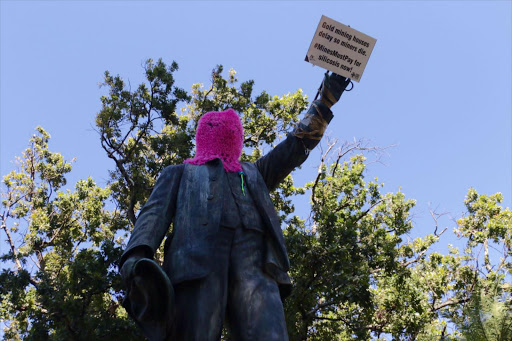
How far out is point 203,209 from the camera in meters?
3.29

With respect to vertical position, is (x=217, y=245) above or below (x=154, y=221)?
below

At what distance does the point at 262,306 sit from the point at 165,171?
44.2 inches

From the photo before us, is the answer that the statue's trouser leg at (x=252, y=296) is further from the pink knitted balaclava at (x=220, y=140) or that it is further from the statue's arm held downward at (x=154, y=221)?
the pink knitted balaclava at (x=220, y=140)

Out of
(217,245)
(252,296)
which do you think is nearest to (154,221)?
(217,245)

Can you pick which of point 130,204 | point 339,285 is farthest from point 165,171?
point 130,204

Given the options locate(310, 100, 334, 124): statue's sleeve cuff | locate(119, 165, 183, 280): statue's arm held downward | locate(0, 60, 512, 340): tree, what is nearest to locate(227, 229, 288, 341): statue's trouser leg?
locate(119, 165, 183, 280): statue's arm held downward

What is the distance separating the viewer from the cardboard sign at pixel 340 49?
3.71 metres

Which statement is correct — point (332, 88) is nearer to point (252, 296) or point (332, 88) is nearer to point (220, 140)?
point (220, 140)

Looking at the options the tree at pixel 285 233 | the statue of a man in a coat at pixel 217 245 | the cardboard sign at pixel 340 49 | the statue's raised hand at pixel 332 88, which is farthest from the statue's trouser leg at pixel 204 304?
the tree at pixel 285 233

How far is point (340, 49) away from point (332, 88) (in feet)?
0.87

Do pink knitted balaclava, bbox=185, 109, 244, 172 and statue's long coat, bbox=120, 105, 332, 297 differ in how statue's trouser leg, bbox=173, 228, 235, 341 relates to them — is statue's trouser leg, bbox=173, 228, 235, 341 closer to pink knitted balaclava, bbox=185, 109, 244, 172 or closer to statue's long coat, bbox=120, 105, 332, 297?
statue's long coat, bbox=120, 105, 332, 297

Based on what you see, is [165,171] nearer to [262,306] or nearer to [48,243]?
[262,306]

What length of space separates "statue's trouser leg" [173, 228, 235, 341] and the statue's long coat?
0.05m

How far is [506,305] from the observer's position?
7379 millimetres
